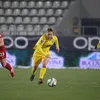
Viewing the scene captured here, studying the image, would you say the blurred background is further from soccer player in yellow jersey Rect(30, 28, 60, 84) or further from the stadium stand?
soccer player in yellow jersey Rect(30, 28, 60, 84)

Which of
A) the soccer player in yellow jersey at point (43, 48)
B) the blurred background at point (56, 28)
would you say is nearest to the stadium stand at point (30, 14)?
the blurred background at point (56, 28)

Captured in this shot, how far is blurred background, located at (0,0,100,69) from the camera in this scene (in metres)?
22.9

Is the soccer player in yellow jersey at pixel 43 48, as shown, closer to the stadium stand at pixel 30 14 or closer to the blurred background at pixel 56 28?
the blurred background at pixel 56 28

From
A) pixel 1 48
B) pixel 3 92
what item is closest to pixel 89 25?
pixel 1 48

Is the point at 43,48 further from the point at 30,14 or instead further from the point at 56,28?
the point at 30,14

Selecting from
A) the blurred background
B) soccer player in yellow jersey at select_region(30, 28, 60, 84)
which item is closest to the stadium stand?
the blurred background

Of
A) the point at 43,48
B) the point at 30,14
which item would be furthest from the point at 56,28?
the point at 43,48

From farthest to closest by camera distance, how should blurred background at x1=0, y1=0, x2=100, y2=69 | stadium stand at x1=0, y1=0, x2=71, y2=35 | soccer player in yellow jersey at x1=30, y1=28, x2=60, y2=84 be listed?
1. stadium stand at x1=0, y1=0, x2=71, y2=35
2. blurred background at x1=0, y1=0, x2=100, y2=69
3. soccer player in yellow jersey at x1=30, y1=28, x2=60, y2=84

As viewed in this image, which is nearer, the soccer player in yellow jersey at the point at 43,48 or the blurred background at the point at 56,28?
the soccer player in yellow jersey at the point at 43,48

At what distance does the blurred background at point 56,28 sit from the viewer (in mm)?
22891

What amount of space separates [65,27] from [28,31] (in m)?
2.60

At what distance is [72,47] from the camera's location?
2306 centimetres

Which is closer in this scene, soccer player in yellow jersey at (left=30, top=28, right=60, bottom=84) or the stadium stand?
soccer player in yellow jersey at (left=30, top=28, right=60, bottom=84)

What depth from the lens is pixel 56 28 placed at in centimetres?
2739
